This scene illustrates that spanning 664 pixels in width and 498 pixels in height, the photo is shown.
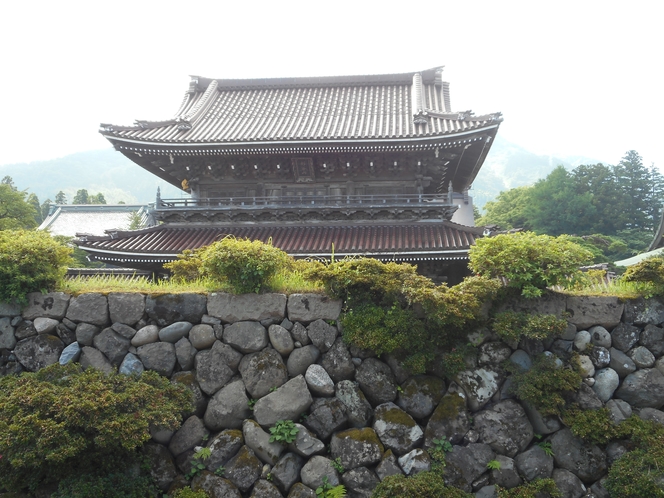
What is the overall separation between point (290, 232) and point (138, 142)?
4966 mm

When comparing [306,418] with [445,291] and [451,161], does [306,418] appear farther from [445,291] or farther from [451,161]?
[451,161]

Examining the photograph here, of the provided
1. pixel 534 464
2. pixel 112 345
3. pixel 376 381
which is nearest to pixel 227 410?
pixel 112 345

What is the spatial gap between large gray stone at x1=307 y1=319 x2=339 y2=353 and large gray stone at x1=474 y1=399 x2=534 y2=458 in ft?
7.86

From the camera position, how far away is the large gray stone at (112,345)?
6.82 metres

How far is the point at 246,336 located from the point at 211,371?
0.73m

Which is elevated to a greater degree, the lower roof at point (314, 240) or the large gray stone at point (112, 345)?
the lower roof at point (314, 240)

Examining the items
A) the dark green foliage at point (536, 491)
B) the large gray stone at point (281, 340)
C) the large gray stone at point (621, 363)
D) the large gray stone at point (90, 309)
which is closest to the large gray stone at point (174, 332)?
the large gray stone at point (90, 309)

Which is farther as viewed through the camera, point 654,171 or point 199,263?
point 654,171

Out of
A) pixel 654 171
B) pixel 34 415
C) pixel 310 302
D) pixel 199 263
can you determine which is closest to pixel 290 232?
pixel 199 263

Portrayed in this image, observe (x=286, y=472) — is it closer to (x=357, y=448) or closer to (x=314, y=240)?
(x=357, y=448)

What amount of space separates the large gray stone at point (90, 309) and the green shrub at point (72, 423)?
1004 mm

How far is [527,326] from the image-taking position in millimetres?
6410

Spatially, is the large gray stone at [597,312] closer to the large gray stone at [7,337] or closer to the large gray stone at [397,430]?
the large gray stone at [397,430]

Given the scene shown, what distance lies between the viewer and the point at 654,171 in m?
39.8
